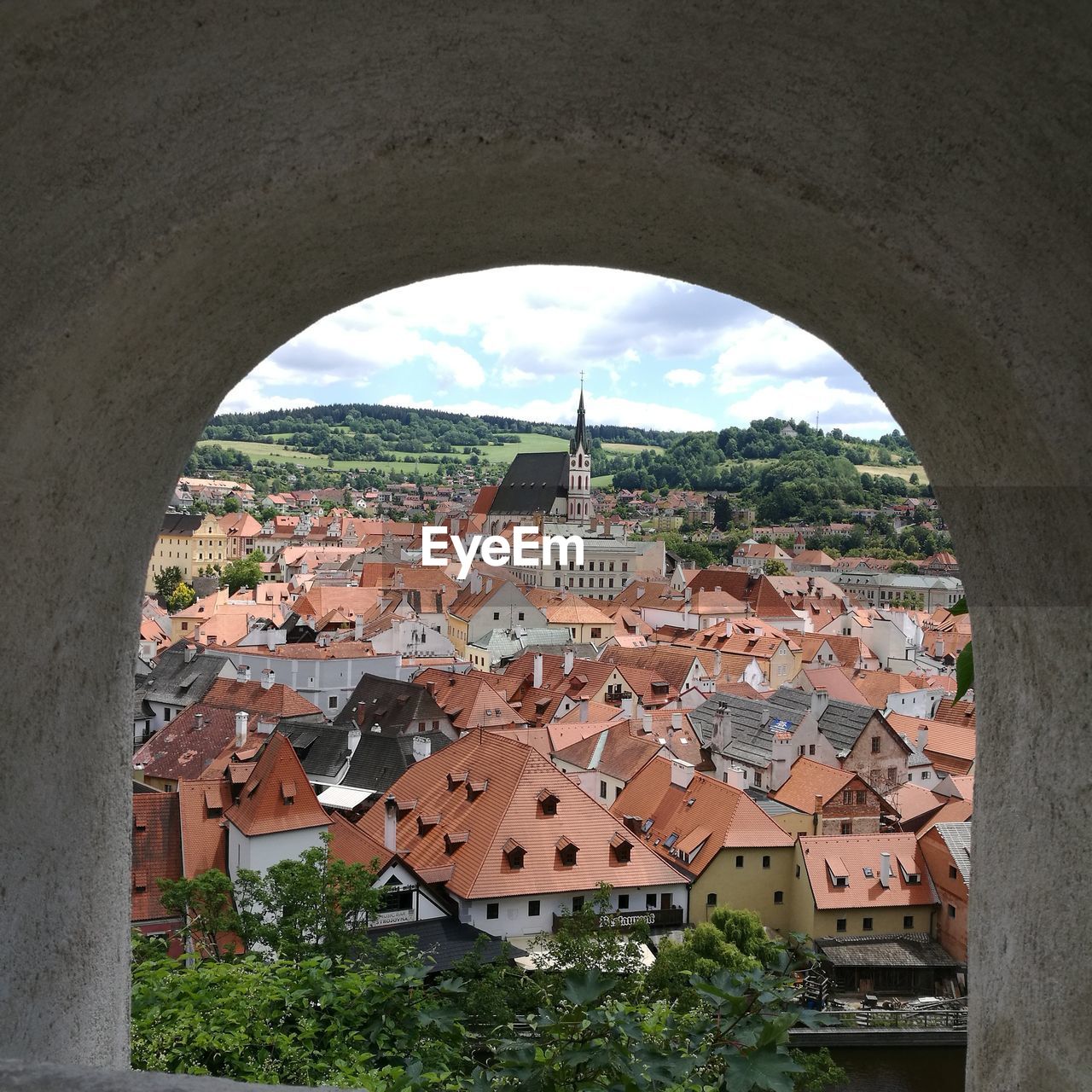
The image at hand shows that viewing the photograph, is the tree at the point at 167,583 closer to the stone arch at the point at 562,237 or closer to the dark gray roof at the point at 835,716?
the dark gray roof at the point at 835,716

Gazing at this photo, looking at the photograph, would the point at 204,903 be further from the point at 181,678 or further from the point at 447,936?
the point at 181,678

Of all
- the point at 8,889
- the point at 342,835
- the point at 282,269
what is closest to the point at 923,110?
the point at 282,269

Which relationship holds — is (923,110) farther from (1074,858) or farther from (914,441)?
(1074,858)

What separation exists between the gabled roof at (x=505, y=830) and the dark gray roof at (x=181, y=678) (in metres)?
16.9

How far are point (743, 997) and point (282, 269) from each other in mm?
1950

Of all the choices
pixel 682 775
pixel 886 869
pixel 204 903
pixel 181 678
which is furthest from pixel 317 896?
pixel 181 678

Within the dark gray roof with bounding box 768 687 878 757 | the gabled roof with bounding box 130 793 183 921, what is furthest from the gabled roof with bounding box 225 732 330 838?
the dark gray roof with bounding box 768 687 878 757

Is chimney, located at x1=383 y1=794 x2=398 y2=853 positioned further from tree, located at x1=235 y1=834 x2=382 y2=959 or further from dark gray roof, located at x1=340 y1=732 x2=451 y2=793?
tree, located at x1=235 y1=834 x2=382 y2=959

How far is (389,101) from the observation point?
1577mm

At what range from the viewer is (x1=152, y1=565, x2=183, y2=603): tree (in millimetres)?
77438

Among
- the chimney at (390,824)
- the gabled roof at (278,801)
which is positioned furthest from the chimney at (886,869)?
the gabled roof at (278,801)

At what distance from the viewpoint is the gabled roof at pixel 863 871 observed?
24.1 meters

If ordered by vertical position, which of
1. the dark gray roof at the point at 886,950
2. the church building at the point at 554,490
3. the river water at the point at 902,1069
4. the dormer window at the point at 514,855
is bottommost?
the river water at the point at 902,1069

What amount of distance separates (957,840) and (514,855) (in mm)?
10614
